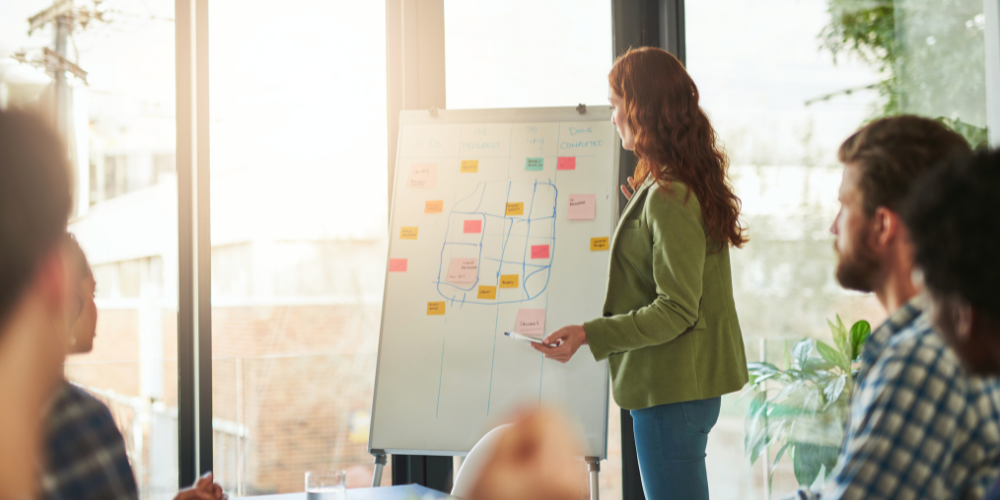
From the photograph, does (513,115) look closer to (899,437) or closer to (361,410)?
(361,410)

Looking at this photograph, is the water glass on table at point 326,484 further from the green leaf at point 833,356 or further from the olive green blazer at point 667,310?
the green leaf at point 833,356

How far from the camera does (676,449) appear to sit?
5.61 feet

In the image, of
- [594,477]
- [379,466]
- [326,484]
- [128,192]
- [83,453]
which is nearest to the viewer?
[83,453]

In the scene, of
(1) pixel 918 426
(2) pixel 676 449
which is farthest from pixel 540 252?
(1) pixel 918 426

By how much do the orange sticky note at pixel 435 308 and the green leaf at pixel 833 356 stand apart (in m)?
1.43

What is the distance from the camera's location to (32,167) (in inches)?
26.6

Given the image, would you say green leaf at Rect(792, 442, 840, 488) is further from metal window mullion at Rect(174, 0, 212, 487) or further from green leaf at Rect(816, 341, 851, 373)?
metal window mullion at Rect(174, 0, 212, 487)

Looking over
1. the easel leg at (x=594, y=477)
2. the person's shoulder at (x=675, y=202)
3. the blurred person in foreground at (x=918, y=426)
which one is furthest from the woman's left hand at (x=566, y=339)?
the blurred person in foreground at (x=918, y=426)

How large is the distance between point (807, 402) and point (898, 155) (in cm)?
183

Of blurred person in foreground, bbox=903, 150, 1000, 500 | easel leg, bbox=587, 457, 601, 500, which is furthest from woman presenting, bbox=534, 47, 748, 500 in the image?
blurred person in foreground, bbox=903, 150, 1000, 500

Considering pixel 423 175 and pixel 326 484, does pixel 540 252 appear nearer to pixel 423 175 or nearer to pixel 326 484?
pixel 423 175

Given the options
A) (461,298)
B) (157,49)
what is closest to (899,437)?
(461,298)

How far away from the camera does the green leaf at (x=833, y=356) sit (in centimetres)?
250

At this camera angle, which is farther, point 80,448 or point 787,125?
point 787,125
